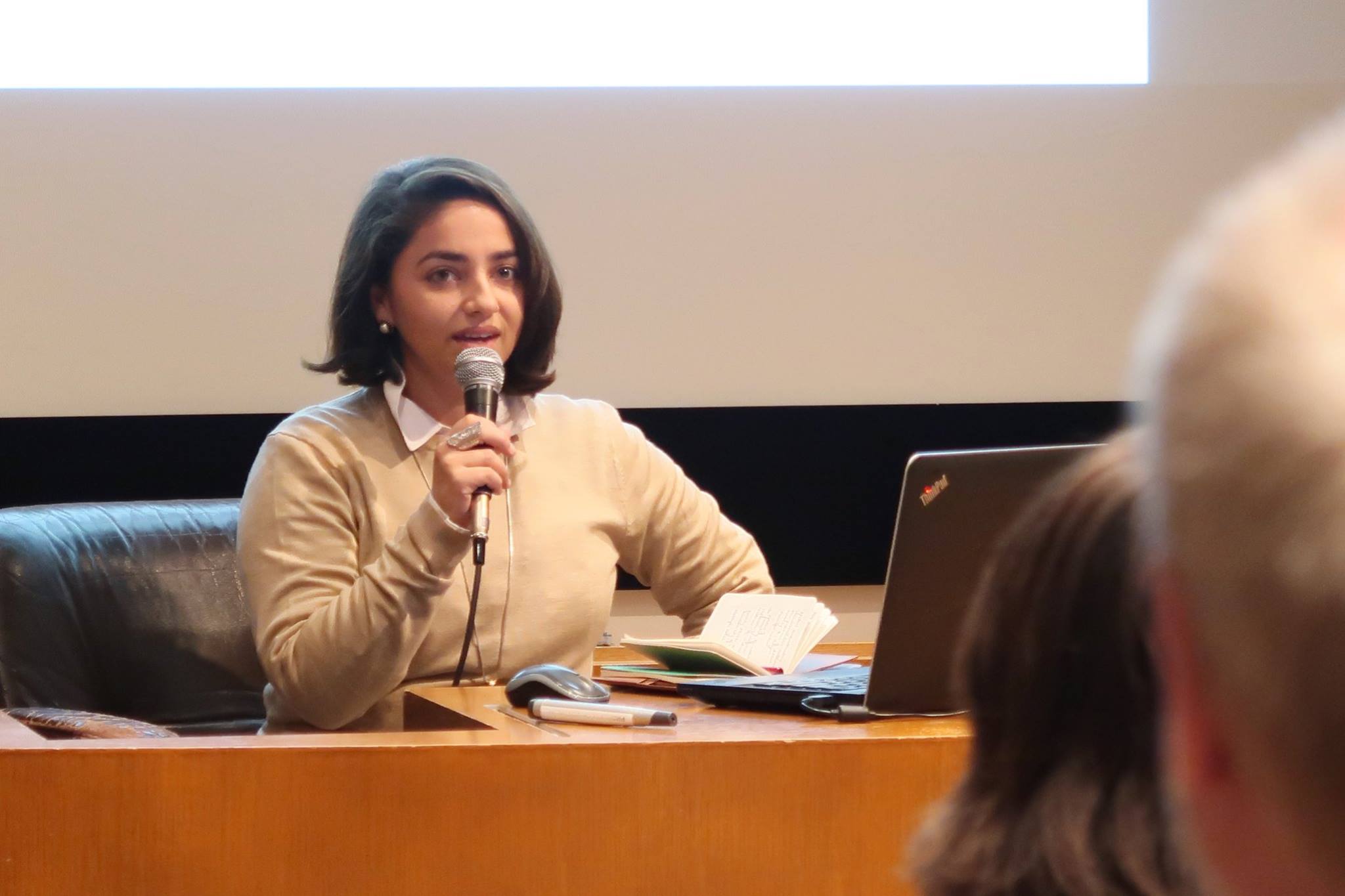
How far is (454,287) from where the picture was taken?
2.06 m

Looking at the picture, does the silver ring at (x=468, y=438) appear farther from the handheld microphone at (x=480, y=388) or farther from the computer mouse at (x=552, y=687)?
the computer mouse at (x=552, y=687)

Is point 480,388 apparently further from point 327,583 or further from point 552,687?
point 552,687

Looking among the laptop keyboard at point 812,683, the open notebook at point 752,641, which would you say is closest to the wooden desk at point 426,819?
the laptop keyboard at point 812,683

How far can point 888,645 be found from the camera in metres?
1.36

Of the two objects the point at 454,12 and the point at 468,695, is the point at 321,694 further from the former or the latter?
the point at 454,12

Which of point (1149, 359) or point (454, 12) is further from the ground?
point (454, 12)

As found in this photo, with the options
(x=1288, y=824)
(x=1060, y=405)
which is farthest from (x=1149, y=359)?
(x=1060, y=405)

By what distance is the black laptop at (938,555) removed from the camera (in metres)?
1.27

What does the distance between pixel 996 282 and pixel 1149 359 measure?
301 centimetres

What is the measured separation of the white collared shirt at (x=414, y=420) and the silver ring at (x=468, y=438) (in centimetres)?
30

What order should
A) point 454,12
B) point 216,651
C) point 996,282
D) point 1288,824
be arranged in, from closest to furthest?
point 1288,824 < point 216,651 < point 454,12 < point 996,282

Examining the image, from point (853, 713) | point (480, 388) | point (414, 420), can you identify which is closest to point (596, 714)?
point (853, 713)

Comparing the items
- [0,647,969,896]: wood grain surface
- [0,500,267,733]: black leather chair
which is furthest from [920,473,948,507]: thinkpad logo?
[0,500,267,733]: black leather chair

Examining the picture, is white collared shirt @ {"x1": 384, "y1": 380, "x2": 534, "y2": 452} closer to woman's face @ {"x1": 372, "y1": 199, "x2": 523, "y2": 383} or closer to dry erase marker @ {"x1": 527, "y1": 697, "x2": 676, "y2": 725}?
woman's face @ {"x1": 372, "y1": 199, "x2": 523, "y2": 383}
